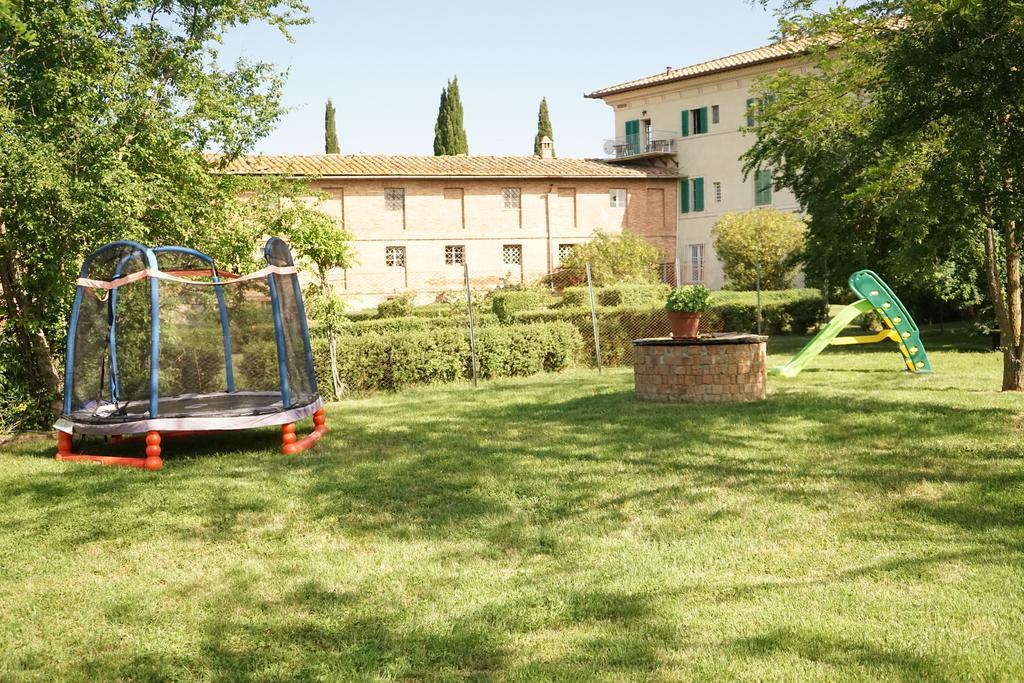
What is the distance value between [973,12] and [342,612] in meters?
6.60

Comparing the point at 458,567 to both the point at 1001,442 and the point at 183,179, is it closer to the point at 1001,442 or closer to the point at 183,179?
the point at 1001,442

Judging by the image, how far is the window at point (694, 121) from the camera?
42250 mm

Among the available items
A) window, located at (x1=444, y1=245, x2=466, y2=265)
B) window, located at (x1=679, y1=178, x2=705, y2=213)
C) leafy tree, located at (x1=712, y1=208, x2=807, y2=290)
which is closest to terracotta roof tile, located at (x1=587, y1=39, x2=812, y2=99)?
window, located at (x1=679, y1=178, x2=705, y2=213)

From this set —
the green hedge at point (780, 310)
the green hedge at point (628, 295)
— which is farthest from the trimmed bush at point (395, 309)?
the green hedge at point (780, 310)

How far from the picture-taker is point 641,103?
1780 inches

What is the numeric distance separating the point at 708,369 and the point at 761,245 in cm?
2395

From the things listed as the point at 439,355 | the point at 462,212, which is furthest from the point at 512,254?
the point at 439,355

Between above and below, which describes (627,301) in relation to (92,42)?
below

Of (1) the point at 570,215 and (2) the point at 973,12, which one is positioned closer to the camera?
(2) the point at 973,12

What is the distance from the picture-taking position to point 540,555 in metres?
5.14

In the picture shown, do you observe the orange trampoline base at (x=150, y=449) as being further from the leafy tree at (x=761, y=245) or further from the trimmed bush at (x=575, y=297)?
the leafy tree at (x=761, y=245)

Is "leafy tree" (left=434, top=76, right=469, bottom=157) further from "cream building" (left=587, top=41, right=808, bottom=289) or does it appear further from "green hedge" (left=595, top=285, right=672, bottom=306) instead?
"green hedge" (left=595, top=285, right=672, bottom=306)

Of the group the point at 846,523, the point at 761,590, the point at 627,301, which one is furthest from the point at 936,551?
the point at 627,301

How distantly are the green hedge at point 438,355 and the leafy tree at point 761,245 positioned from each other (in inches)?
755
